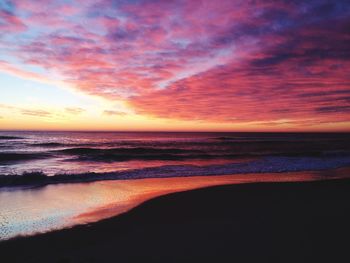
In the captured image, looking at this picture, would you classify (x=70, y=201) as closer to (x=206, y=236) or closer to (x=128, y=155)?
(x=206, y=236)

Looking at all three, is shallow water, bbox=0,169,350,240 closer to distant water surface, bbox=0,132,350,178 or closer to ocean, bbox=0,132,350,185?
ocean, bbox=0,132,350,185

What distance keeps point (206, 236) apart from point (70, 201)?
511 cm

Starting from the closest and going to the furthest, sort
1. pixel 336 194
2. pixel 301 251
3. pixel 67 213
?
pixel 301 251 → pixel 67 213 → pixel 336 194

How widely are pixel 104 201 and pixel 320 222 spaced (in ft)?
20.3

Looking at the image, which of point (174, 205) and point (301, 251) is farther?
point (174, 205)

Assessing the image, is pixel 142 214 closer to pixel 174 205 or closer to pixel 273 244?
pixel 174 205

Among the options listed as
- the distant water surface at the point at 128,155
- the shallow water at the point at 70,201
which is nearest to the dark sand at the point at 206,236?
the shallow water at the point at 70,201

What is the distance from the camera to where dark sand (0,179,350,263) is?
488cm

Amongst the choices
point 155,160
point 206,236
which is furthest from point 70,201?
point 155,160

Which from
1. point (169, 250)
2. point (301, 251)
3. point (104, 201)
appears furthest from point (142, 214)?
point (301, 251)

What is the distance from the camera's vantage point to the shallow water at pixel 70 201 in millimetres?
6562

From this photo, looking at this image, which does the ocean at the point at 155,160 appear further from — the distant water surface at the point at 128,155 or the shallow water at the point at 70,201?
the shallow water at the point at 70,201

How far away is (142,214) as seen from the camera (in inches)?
292

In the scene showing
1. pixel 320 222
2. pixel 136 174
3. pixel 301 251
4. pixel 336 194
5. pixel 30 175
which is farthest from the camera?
pixel 136 174
